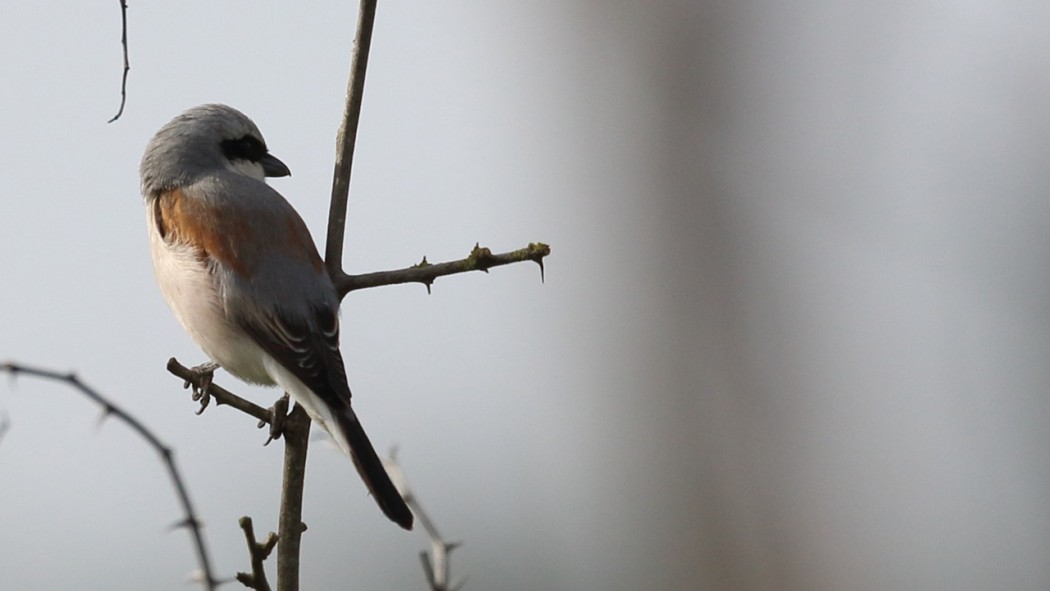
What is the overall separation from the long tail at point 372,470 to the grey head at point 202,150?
1122 millimetres

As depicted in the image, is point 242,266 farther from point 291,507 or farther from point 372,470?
point 291,507

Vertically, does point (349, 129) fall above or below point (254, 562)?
above

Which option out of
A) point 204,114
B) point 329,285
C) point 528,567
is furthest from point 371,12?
point 528,567

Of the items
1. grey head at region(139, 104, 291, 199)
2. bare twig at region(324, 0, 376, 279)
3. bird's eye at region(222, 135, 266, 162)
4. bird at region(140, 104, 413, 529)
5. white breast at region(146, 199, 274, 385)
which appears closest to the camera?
bare twig at region(324, 0, 376, 279)

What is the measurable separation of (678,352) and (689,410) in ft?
1.16

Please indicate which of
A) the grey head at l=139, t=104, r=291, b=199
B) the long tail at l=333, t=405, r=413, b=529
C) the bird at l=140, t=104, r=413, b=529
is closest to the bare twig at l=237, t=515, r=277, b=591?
the long tail at l=333, t=405, r=413, b=529

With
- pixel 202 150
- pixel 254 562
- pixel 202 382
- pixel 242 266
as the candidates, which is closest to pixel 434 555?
pixel 254 562

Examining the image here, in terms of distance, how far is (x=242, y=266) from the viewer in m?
3.32

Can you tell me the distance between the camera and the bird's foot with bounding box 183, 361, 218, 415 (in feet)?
8.18

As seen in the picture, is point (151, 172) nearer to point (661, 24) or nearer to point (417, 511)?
point (417, 511)

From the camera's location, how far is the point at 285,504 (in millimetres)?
2266

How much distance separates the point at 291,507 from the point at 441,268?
60 cm

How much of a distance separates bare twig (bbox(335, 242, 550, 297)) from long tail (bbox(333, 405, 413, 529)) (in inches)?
12.6

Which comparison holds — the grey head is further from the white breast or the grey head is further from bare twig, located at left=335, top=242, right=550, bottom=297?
bare twig, located at left=335, top=242, right=550, bottom=297
